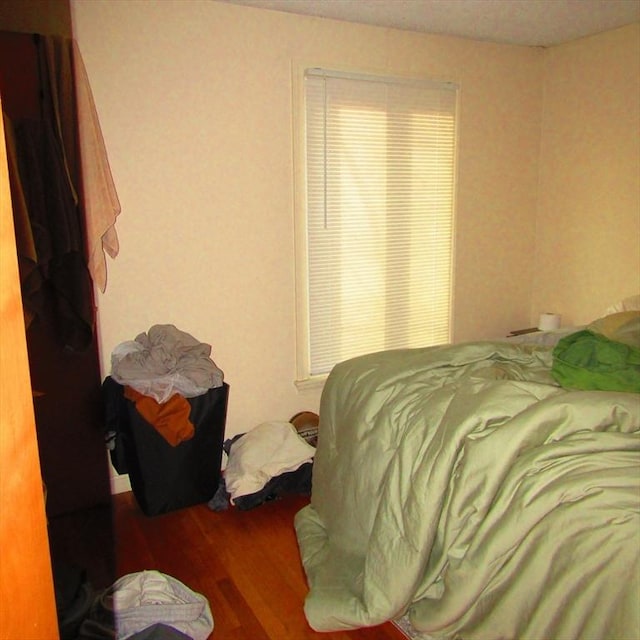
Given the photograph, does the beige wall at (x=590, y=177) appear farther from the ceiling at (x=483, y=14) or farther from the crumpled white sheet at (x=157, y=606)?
the crumpled white sheet at (x=157, y=606)

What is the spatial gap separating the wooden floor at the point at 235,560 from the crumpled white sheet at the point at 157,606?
7 centimetres

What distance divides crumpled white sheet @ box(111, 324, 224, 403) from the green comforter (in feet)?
2.36

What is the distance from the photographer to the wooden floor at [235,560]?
1890mm

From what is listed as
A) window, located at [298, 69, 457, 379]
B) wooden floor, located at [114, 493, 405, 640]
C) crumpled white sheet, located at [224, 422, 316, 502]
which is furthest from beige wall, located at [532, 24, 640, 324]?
wooden floor, located at [114, 493, 405, 640]

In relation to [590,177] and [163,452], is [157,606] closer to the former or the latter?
[163,452]

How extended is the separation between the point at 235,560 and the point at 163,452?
1.86 feet

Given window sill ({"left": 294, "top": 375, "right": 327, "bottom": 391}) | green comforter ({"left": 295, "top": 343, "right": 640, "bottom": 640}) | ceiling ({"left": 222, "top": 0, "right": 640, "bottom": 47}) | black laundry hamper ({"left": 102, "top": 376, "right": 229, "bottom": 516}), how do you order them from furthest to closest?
window sill ({"left": 294, "top": 375, "right": 327, "bottom": 391}), ceiling ({"left": 222, "top": 0, "right": 640, "bottom": 47}), black laundry hamper ({"left": 102, "top": 376, "right": 229, "bottom": 516}), green comforter ({"left": 295, "top": 343, "right": 640, "bottom": 640})

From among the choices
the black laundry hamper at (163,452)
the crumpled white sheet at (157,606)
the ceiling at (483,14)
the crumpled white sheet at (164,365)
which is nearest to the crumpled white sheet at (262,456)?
the black laundry hamper at (163,452)

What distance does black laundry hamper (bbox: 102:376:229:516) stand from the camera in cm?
241

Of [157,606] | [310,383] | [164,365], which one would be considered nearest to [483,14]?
[310,383]

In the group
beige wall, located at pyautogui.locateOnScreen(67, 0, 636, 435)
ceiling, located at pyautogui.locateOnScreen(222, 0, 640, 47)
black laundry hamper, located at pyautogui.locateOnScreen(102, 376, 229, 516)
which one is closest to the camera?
black laundry hamper, located at pyautogui.locateOnScreen(102, 376, 229, 516)

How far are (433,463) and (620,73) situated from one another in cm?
289

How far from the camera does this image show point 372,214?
3295 mm

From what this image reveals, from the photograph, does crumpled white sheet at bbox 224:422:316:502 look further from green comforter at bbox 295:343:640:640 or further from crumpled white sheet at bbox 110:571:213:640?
crumpled white sheet at bbox 110:571:213:640
